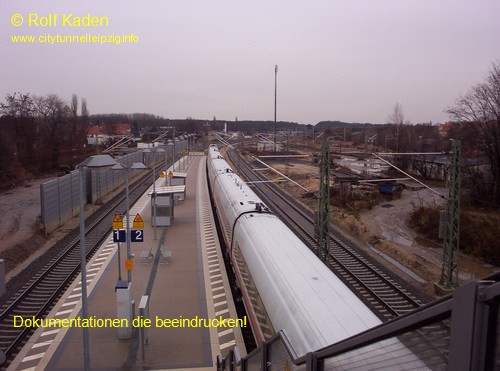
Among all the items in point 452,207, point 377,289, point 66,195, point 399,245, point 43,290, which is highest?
point 452,207

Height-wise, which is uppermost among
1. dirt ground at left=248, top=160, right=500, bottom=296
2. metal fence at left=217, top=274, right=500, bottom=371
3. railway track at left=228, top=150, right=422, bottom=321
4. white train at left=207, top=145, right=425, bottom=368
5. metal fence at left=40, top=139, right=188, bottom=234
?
metal fence at left=217, top=274, right=500, bottom=371

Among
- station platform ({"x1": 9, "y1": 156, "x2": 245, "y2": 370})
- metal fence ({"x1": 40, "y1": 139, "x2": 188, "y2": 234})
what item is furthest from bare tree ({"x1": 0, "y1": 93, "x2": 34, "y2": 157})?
station platform ({"x1": 9, "y1": 156, "x2": 245, "y2": 370})

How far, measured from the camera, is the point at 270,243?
31.5ft

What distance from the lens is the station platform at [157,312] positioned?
8992 millimetres

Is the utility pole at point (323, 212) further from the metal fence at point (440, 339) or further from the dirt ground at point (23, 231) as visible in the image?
the metal fence at point (440, 339)

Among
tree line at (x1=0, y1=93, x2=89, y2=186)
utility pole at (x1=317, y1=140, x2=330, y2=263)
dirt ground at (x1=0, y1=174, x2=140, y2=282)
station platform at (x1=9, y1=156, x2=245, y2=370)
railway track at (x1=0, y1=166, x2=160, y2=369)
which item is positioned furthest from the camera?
tree line at (x1=0, y1=93, x2=89, y2=186)

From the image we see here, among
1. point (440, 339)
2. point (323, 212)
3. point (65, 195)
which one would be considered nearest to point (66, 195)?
point (65, 195)

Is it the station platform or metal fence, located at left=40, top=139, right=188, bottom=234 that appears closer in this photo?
the station platform

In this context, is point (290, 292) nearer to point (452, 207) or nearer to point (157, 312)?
point (157, 312)

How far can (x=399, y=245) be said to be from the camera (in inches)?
795

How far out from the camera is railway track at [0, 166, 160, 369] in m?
10.1

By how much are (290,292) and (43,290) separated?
890 centimetres

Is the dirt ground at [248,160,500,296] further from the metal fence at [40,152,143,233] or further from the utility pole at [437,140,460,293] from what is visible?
the metal fence at [40,152,143,233]

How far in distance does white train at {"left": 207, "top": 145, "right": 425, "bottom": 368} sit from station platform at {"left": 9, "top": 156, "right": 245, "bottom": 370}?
113 centimetres
